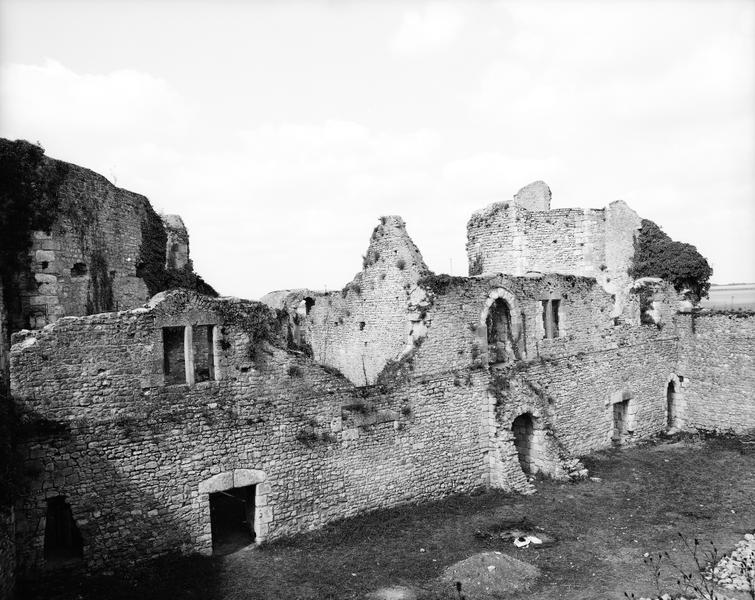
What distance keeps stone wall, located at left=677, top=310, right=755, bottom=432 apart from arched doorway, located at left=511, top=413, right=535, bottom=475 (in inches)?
357

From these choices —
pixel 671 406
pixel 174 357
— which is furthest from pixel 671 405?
pixel 174 357

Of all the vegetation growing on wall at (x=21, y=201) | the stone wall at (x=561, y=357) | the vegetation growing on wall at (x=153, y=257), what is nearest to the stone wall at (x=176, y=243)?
the vegetation growing on wall at (x=153, y=257)

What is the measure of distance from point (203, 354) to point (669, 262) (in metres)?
20.0

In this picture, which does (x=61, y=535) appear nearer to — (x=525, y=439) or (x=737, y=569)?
(x=525, y=439)

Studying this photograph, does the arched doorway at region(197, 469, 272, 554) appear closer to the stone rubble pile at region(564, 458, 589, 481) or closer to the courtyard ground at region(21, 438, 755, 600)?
the courtyard ground at region(21, 438, 755, 600)

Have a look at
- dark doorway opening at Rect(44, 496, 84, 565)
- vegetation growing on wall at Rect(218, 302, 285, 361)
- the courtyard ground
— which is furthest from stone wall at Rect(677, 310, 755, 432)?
dark doorway opening at Rect(44, 496, 84, 565)

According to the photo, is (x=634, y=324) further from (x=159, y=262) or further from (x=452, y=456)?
(x=159, y=262)

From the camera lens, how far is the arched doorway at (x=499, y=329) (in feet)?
56.6

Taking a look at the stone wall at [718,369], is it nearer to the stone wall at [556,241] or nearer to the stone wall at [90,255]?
the stone wall at [556,241]

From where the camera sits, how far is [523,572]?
11.4 m

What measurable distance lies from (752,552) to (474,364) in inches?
282

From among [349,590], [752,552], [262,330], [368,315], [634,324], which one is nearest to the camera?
[349,590]

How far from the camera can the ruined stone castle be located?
35.2 ft

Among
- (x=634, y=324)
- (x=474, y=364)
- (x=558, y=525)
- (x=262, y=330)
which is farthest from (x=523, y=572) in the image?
A: (x=634, y=324)
